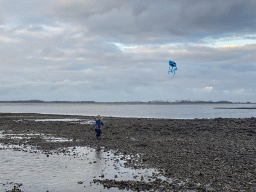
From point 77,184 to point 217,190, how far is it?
6011 millimetres

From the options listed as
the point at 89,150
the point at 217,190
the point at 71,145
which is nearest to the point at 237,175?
the point at 217,190

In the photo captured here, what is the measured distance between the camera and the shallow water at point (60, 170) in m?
11.0

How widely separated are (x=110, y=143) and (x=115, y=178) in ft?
31.9

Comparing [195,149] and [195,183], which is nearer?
[195,183]

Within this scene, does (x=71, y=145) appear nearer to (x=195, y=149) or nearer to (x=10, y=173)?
Result: (x=10, y=173)

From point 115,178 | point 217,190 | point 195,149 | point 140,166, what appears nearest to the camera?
point 217,190

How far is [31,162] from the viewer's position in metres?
14.9

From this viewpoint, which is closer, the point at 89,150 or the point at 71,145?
the point at 89,150

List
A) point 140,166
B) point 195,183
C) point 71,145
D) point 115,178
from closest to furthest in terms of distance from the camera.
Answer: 1. point 195,183
2. point 115,178
3. point 140,166
4. point 71,145

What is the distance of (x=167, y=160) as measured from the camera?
1512 cm

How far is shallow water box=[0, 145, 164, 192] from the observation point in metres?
11.0

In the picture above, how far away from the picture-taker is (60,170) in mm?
13258

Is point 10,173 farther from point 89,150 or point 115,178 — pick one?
point 89,150

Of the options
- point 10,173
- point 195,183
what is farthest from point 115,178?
point 10,173
